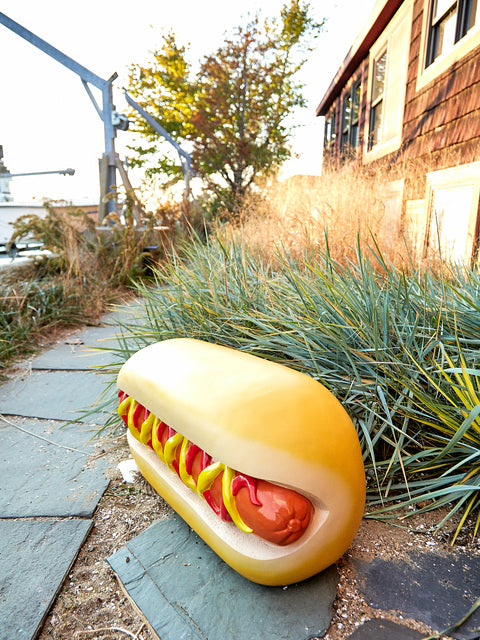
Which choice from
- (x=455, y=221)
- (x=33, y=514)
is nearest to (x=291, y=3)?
(x=455, y=221)

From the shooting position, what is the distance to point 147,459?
1462mm

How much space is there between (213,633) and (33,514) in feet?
2.67

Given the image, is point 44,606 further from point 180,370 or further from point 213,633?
point 180,370

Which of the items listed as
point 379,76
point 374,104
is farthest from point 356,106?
point 374,104

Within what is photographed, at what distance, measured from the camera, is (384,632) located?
3.11 ft

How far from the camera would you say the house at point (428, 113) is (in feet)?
11.5

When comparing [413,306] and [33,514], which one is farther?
[413,306]

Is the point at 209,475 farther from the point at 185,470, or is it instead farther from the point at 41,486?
the point at 41,486

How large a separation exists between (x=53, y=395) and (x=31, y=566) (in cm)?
138

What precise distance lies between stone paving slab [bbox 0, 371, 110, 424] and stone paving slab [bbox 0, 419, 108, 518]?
99mm

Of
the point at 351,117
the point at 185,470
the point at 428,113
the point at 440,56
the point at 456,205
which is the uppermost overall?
the point at 351,117

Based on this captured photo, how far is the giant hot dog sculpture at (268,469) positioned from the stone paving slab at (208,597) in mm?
62

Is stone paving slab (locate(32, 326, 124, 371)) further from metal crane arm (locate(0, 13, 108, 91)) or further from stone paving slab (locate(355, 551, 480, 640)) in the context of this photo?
metal crane arm (locate(0, 13, 108, 91))

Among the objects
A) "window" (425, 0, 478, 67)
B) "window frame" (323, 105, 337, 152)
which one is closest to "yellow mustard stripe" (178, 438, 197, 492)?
"window" (425, 0, 478, 67)
